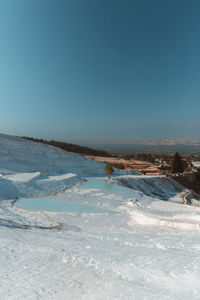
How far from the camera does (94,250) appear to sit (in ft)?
13.7

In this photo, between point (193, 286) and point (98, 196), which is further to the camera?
point (98, 196)

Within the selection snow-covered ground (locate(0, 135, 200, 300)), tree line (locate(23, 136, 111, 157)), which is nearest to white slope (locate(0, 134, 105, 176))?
snow-covered ground (locate(0, 135, 200, 300))

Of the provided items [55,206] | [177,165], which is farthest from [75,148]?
[55,206]

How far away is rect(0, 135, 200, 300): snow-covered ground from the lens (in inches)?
106

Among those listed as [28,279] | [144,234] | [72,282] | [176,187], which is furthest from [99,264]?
[176,187]

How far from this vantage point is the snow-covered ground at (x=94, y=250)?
106 inches

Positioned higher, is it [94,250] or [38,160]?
[38,160]

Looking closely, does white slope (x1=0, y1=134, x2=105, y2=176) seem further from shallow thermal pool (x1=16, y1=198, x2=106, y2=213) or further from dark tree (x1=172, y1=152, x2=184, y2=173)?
dark tree (x1=172, y1=152, x2=184, y2=173)

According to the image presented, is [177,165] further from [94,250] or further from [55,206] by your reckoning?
[94,250]

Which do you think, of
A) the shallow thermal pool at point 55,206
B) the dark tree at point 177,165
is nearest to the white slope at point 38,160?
the shallow thermal pool at point 55,206

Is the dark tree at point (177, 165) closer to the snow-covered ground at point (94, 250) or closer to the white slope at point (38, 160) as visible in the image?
the white slope at point (38, 160)

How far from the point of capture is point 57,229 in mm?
5949

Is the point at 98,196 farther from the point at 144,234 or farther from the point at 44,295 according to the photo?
the point at 44,295

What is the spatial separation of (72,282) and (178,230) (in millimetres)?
4814
